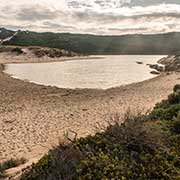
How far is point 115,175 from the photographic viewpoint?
4.41 m

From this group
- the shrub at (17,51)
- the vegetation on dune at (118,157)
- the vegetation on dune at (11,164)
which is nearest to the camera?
the vegetation on dune at (118,157)

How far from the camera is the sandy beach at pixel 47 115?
401 inches

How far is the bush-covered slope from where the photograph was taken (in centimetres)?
13800

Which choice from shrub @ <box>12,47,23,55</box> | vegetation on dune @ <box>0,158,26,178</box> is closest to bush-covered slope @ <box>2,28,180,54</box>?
shrub @ <box>12,47,23,55</box>

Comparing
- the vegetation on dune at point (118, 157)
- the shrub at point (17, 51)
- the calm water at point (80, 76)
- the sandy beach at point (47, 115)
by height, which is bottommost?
the calm water at point (80, 76)

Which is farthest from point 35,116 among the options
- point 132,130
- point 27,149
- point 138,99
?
point 132,130

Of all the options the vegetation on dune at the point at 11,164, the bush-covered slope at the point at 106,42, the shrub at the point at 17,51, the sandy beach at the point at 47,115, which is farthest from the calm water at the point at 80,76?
the bush-covered slope at the point at 106,42

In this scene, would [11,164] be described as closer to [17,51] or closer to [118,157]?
[118,157]

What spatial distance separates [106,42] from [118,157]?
147843 mm

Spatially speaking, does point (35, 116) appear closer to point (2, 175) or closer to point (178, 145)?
point (2, 175)

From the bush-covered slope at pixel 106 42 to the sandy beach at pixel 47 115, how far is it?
376 ft

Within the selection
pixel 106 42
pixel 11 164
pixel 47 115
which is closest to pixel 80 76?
pixel 47 115

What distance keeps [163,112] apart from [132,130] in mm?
3277

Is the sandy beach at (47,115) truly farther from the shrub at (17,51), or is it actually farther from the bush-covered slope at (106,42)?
the bush-covered slope at (106,42)
